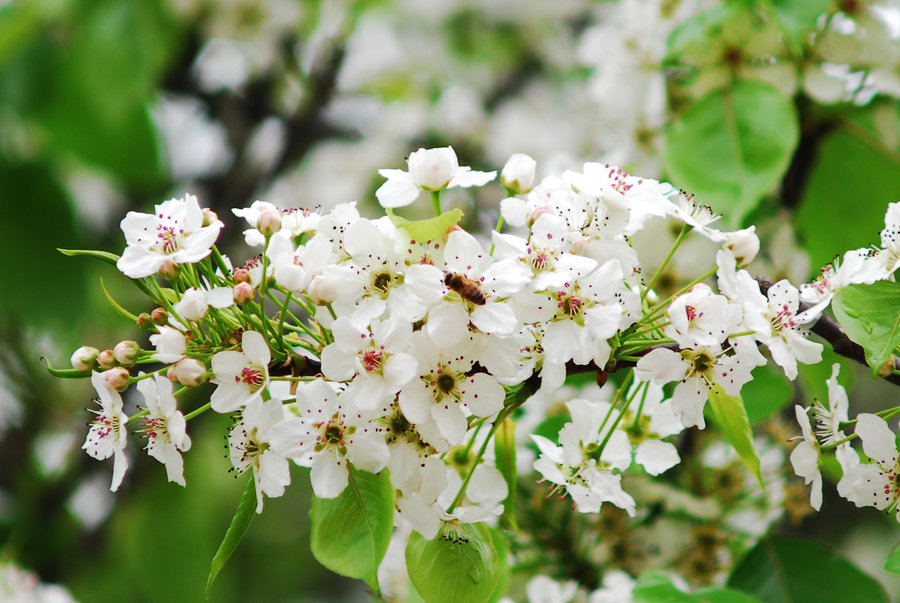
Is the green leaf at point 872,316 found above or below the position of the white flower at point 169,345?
above

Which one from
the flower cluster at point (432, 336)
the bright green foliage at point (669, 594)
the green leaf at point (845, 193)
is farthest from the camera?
the green leaf at point (845, 193)

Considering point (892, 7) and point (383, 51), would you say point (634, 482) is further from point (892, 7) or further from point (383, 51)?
point (383, 51)

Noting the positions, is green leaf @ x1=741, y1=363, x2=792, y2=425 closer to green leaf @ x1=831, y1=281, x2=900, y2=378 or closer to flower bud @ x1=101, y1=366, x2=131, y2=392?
green leaf @ x1=831, y1=281, x2=900, y2=378

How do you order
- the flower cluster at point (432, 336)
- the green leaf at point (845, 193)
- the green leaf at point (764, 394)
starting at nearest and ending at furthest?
the flower cluster at point (432, 336) → the green leaf at point (764, 394) → the green leaf at point (845, 193)

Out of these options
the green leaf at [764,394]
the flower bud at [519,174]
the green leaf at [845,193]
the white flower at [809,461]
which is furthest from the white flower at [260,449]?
the green leaf at [845,193]

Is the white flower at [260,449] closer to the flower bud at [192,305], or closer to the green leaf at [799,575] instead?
the flower bud at [192,305]

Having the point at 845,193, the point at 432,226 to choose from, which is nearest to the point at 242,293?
the point at 432,226

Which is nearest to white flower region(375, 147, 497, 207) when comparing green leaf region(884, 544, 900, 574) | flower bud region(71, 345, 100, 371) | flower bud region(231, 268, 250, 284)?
flower bud region(231, 268, 250, 284)

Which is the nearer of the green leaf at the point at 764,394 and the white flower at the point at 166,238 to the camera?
the white flower at the point at 166,238

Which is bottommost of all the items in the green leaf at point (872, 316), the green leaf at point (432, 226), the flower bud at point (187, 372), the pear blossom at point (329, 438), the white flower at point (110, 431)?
the white flower at point (110, 431)
